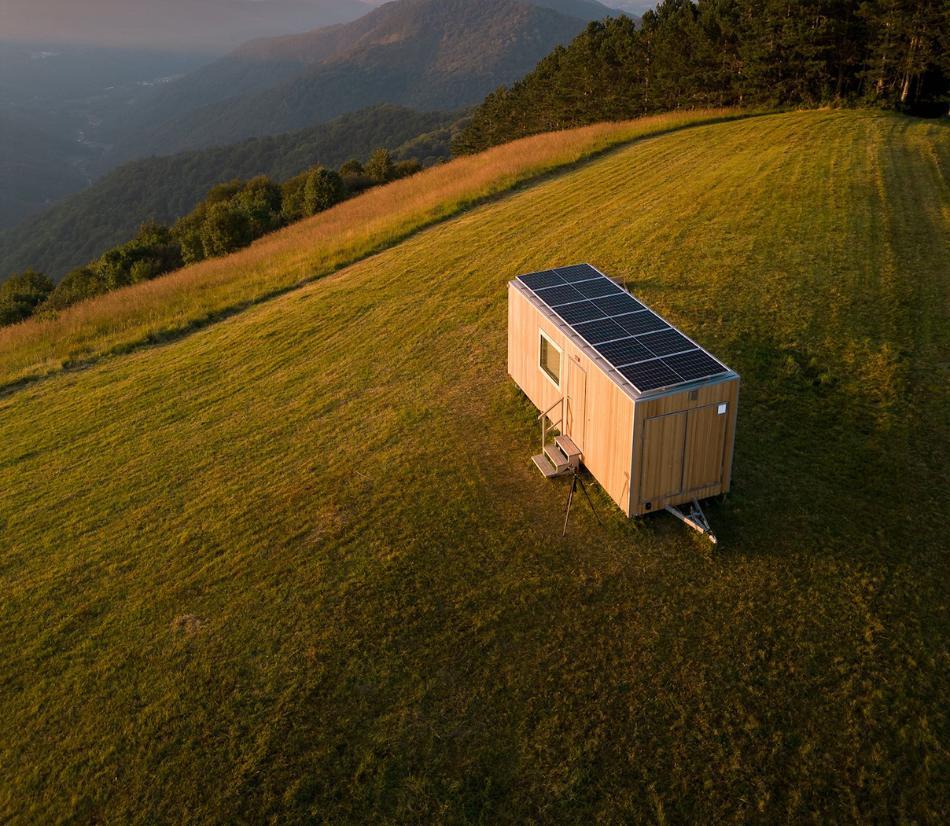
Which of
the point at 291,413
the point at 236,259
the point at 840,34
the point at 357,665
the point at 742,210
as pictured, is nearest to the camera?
the point at 357,665

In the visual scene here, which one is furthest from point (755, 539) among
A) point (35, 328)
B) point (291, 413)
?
point (35, 328)

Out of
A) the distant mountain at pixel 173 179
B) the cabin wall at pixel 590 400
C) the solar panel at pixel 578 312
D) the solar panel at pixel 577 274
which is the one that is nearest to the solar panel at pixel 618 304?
the solar panel at pixel 578 312

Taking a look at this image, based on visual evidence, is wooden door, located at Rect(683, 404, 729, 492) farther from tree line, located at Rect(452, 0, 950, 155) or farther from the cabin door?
tree line, located at Rect(452, 0, 950, 155)

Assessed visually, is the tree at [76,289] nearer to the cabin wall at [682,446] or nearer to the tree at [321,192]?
the tree at [321,192]

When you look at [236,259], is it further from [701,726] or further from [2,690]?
[701,726]

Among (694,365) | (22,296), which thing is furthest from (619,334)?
(22,296)

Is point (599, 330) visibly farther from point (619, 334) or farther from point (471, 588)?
point (471, 588)
